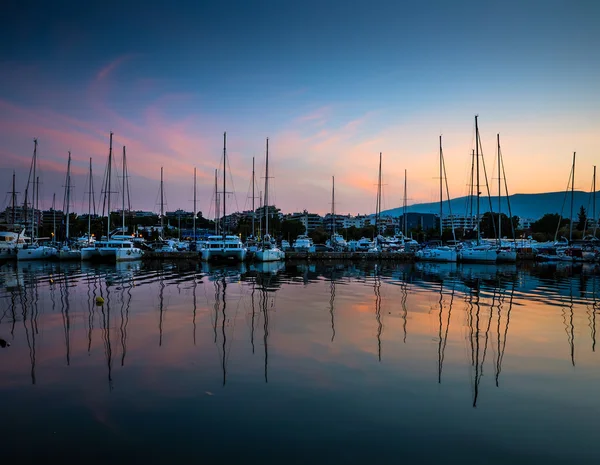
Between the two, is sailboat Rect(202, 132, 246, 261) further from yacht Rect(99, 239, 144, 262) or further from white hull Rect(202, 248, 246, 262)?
yacht Rect(99, 239, 144, 262)

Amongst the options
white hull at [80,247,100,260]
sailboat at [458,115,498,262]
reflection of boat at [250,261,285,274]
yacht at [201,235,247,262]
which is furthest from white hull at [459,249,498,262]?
white hull at [80,247,100,260]

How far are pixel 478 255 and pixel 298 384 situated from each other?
60.9 metres

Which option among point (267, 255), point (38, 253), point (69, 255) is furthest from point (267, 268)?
point (38, 253)

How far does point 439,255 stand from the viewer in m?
Answer: 68.9

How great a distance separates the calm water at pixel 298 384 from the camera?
7488 millimetres

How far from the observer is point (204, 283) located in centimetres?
3406

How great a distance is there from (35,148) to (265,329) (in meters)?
66.6

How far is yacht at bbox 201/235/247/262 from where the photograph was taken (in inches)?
2466

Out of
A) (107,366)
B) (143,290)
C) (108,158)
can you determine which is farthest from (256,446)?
(108,158)

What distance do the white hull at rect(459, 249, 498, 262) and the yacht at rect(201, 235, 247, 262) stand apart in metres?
32.6

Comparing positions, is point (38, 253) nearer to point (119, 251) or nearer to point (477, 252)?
point (119, 251)

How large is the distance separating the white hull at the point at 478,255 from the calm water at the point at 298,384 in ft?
151

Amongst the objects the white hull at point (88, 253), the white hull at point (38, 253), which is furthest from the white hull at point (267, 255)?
the white hull at point (38, 253)

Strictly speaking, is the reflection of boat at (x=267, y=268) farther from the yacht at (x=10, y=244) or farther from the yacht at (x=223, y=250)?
the yacht at (x=10, y=244)
